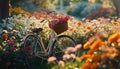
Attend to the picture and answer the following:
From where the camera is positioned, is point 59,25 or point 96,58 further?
point 59,25

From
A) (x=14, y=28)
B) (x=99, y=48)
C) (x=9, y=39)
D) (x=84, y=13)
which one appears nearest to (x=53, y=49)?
(x=9, y=39)

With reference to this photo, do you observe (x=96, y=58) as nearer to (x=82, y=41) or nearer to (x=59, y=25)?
(x=59, y=25)

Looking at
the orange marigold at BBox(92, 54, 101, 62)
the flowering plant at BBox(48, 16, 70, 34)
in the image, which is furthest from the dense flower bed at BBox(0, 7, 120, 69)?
the flowering plant at BBox(48, 16, 70, 34)

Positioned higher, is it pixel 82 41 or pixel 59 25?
pixel 59 25

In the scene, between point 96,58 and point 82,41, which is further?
point 82,41

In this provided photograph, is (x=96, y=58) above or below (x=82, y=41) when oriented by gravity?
above

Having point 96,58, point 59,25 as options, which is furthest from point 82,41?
point 96,58

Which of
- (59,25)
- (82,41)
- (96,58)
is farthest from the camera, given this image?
(82,41)

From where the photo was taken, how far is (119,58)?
235 inches

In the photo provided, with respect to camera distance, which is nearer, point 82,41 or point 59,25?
point 59,25

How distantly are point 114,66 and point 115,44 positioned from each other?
593 millimetres

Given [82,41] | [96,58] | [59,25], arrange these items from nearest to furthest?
[96,58] < [59,25] < [82,41]

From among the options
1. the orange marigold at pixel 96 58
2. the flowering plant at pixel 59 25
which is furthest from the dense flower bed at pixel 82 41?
the flowering plant at pixel 59 25

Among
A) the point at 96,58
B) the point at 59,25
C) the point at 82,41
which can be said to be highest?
the point at 96,58
